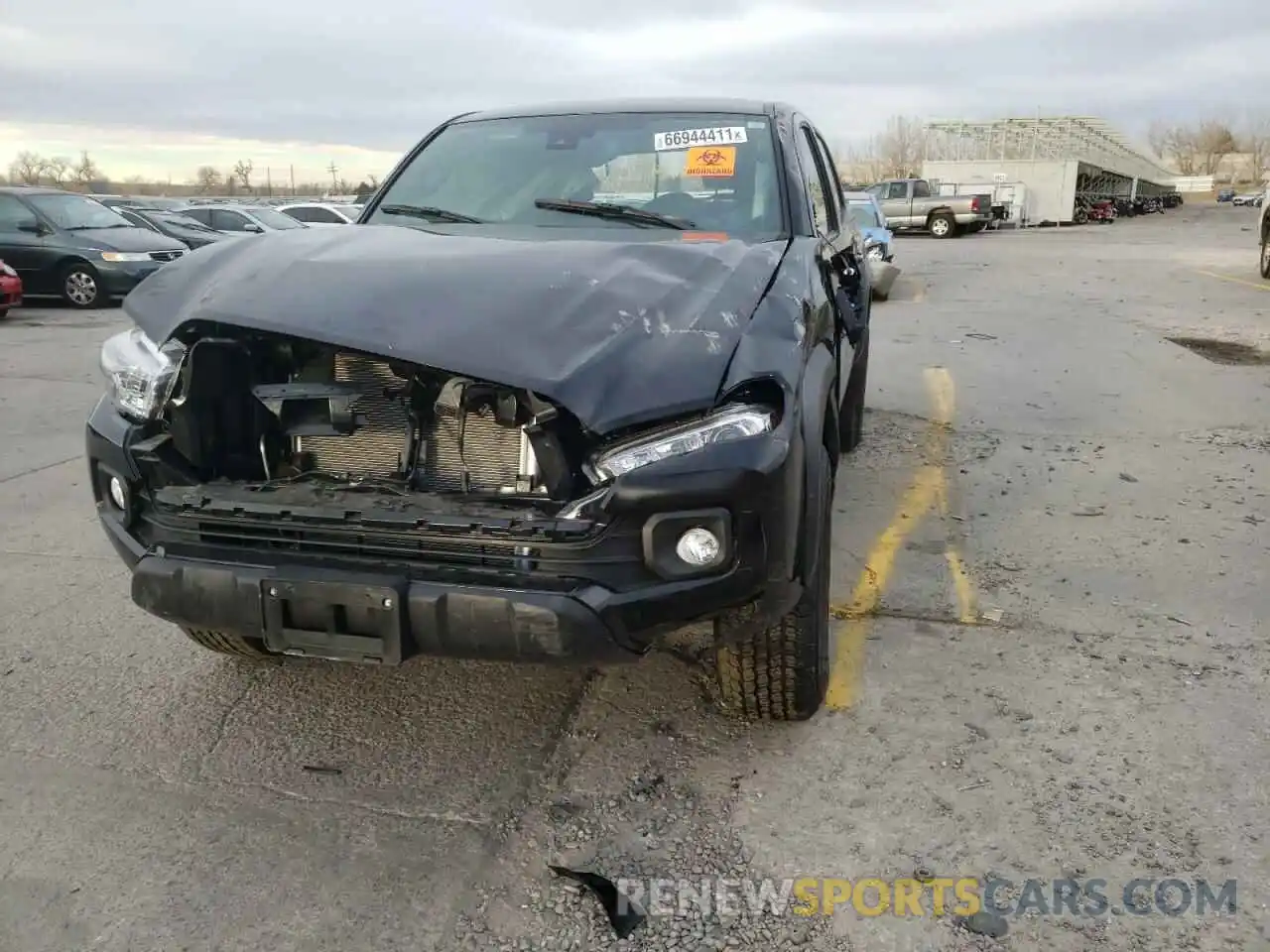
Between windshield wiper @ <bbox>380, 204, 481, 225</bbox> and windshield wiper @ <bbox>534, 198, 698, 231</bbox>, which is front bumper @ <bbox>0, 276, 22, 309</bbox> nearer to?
windshield wiper @ <bbox>380, 204, 481, 225</bbox>

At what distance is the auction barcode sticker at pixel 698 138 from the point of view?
3.72 m

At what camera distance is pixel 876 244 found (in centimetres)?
1452

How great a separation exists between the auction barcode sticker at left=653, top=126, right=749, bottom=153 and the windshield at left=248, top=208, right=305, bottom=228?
14850 mm

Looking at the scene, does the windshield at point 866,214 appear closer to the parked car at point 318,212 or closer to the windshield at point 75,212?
the parked car at point 318,212

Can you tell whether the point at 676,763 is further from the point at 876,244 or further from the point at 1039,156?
the point at 1039,156

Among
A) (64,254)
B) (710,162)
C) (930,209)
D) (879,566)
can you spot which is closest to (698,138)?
(710,162)

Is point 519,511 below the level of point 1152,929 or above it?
above

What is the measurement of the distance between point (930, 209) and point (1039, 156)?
2409cm

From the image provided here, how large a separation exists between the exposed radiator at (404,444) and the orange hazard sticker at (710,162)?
154cm

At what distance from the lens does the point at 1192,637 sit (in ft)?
11.6

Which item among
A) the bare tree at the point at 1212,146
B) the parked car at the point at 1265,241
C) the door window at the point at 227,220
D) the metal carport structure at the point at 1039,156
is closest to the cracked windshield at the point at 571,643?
the parked car at the point at 1265,241

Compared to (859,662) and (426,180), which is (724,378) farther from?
(426,180)

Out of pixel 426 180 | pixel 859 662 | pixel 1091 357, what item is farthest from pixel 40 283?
pixel 859 662

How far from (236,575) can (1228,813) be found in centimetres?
250
